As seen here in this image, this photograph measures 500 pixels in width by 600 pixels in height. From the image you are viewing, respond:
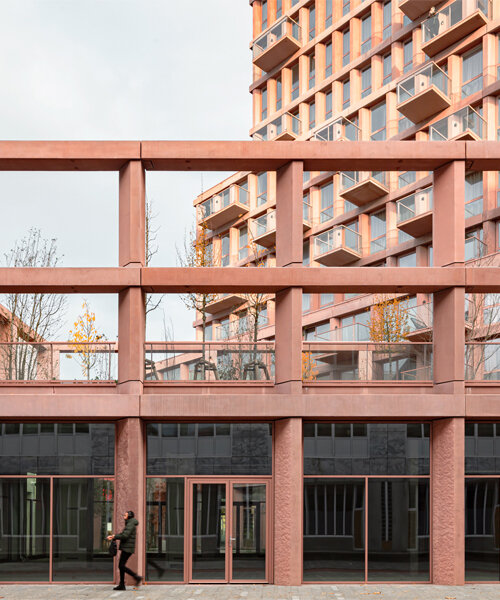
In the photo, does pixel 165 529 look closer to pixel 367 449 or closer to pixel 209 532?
pixel 209 532

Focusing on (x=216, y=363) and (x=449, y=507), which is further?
(x=216, y=363)

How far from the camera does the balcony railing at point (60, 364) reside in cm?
1909

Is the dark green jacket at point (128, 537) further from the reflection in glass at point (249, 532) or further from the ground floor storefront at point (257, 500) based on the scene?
the reflection in glass at point (249, 532)

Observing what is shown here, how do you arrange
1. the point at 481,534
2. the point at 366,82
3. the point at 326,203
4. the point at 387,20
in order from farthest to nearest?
the point at 326,203 < the point at 366,82 < the point at 387,20 < the point at 481,534

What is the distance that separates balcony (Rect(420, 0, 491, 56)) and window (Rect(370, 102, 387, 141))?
14.6 feet

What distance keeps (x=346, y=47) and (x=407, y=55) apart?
17.7 feet

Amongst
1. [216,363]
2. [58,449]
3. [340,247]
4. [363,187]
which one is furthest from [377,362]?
[363,187]

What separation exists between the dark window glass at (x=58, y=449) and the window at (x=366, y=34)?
3028cm

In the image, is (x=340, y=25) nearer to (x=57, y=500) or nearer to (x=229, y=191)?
(x=229, y=191)

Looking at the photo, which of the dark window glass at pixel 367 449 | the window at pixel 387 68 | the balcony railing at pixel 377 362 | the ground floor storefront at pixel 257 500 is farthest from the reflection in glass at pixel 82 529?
the window at pixel 387 68

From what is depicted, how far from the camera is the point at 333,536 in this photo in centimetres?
1817

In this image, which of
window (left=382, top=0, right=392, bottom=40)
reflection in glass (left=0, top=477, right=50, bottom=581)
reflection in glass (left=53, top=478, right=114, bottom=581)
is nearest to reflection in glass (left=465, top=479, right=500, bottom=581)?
reflection in glass (left=53, top=478, right=114, bottom=581)

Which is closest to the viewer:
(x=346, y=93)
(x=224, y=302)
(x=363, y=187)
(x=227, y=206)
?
(x=363, y=187)

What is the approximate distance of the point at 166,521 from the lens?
1827 centimetres
